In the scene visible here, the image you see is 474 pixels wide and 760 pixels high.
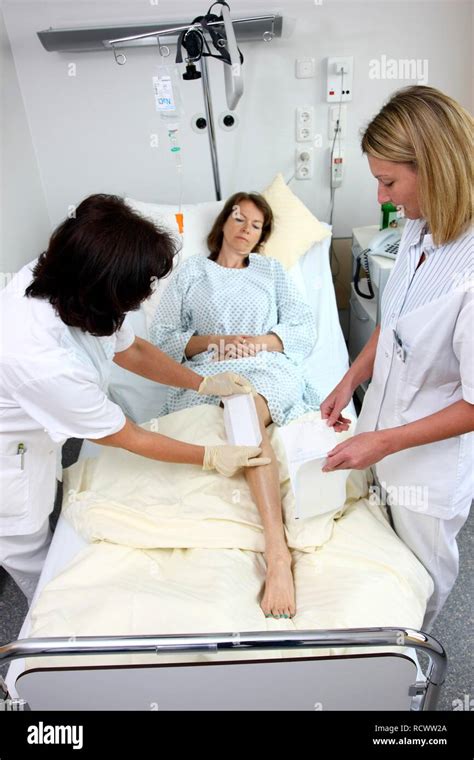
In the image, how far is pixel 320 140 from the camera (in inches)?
113

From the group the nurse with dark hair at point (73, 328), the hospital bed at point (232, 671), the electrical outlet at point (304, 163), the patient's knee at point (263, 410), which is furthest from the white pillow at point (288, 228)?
the hospital bed at point (232, 671)

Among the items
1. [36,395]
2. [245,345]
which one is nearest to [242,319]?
[245,345]

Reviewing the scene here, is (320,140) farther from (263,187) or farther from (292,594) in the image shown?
(292,594)

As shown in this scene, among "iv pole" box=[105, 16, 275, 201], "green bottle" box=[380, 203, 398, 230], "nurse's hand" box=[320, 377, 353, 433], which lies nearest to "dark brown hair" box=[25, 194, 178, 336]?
"nurse's hand" box=[320, 377, 353, 433]

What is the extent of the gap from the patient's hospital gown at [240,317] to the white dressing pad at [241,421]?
246 mm

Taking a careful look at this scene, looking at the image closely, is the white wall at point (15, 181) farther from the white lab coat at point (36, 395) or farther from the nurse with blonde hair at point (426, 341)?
the nurse with blonde hair at point (426, 341)

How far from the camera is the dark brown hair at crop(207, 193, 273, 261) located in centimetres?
251

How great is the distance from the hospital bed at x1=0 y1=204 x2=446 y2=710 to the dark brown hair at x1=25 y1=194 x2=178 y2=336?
2.24 feet

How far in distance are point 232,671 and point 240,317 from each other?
1504 millimetres

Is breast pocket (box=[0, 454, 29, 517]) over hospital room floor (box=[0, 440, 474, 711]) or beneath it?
over

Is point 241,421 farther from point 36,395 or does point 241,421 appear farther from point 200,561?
point 36,395

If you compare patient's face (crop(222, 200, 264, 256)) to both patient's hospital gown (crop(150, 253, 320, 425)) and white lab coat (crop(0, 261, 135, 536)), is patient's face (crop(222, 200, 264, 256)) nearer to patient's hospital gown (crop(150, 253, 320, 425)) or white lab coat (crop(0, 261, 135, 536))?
patient's hospital gown (crop(150, 253, 320, 425))

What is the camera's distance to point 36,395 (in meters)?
1.29
